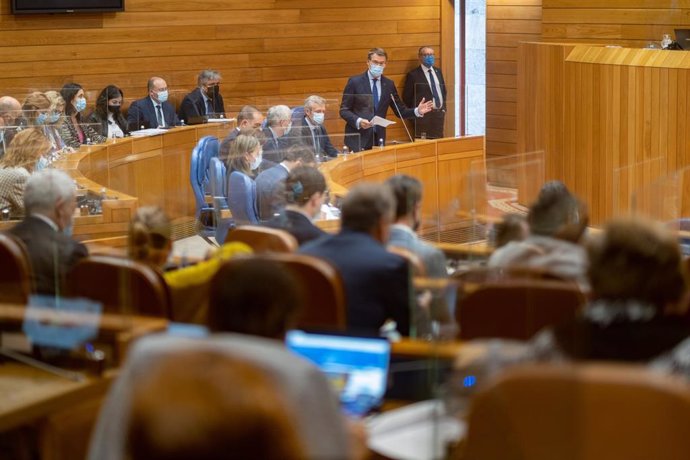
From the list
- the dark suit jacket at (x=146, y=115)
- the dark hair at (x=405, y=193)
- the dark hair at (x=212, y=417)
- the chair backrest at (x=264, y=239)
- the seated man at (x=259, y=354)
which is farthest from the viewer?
the dark suit jacket at (x=146, y=115)

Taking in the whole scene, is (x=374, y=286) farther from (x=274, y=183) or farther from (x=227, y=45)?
(x=227, y=45)

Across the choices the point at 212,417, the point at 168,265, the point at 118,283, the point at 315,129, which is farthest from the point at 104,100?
the point at 212,417

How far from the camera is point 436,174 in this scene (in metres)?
10.6

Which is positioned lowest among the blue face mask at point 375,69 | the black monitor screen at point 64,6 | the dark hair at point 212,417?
the dark hair at point 212,417

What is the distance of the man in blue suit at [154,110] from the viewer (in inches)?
414

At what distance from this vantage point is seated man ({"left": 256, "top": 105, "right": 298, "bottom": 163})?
8.16 metres

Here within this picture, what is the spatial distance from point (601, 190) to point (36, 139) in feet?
16.3

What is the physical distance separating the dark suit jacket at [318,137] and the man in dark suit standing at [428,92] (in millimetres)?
1634

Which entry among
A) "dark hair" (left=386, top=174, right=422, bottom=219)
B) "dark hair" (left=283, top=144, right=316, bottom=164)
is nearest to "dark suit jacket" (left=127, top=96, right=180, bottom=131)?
"dark hair" (left=283, top=144, right=316, bottom=164)

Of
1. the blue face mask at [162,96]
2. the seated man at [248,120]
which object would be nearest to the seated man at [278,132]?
the seated man at [248,120]

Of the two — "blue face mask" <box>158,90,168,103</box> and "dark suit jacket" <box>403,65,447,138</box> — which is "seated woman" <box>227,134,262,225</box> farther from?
"dark suit jacket" <box>403,65,447,138</box>

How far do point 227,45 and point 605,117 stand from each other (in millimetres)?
4676

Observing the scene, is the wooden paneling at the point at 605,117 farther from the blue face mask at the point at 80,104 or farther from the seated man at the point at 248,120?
the blue face mask at the point at 80,104

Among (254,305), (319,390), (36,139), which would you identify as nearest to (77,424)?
(254,305)
